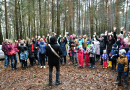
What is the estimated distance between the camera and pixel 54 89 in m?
3.90

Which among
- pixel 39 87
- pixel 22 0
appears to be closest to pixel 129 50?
pixel 39 87

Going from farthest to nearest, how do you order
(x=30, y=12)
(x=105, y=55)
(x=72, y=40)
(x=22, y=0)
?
(x=22, y=0), (x=30, y=12), (x=72, y=40), (x=105, y=55)

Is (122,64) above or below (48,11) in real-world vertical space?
below

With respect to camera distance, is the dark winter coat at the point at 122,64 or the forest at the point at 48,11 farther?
the forest at the point at 48,11

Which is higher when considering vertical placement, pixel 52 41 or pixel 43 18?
pixel 43 18

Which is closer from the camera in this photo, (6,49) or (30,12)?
(6,49)

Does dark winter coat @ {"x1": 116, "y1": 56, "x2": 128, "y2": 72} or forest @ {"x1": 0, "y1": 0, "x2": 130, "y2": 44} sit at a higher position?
forest @ {"x1": 0, "y1": 0, "x2": 130, "y2": 44}

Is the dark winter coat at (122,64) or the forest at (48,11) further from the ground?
the forest at (48,11)

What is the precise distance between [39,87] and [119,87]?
3.43 metres

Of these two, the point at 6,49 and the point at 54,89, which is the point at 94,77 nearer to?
the point at 54,89

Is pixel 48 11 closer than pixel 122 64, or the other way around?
pixel 122 64

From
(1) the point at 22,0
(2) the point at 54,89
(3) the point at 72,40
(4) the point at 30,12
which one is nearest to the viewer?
(2) the point at 54,89

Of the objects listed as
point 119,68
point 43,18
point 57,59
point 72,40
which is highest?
point 43,18

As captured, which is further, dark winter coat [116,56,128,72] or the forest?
the forest
